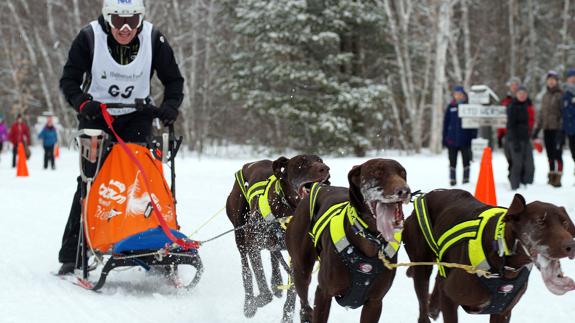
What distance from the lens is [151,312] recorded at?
4.84 metres

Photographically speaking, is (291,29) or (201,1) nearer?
(291,29)

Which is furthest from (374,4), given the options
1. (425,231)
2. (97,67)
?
(425,231)

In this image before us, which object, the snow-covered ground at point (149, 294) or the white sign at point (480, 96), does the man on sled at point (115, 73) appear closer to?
the snow-covered ground at point (149, 294)

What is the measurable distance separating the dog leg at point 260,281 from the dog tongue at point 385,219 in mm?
1967

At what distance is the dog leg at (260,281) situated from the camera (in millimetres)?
5191

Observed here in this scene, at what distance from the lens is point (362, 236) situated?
3625 millimetres

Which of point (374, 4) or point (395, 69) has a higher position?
point (374, 4)

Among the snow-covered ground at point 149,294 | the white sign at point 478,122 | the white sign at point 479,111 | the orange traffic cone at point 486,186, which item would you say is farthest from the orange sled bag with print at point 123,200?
the white sign at point 479,111

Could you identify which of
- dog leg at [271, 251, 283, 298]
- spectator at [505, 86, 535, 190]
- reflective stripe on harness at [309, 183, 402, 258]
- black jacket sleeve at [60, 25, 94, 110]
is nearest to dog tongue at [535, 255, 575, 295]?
reflective stripe on harness at [309, 183, 402, 258]

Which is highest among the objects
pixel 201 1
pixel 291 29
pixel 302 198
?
pixel 201 1

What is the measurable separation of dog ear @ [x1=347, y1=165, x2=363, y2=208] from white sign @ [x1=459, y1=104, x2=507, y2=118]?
8837mm

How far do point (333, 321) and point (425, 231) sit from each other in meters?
1.14

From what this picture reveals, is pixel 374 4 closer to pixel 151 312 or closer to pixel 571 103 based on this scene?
pixel 571 103

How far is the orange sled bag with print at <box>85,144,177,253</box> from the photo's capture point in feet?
17.6
